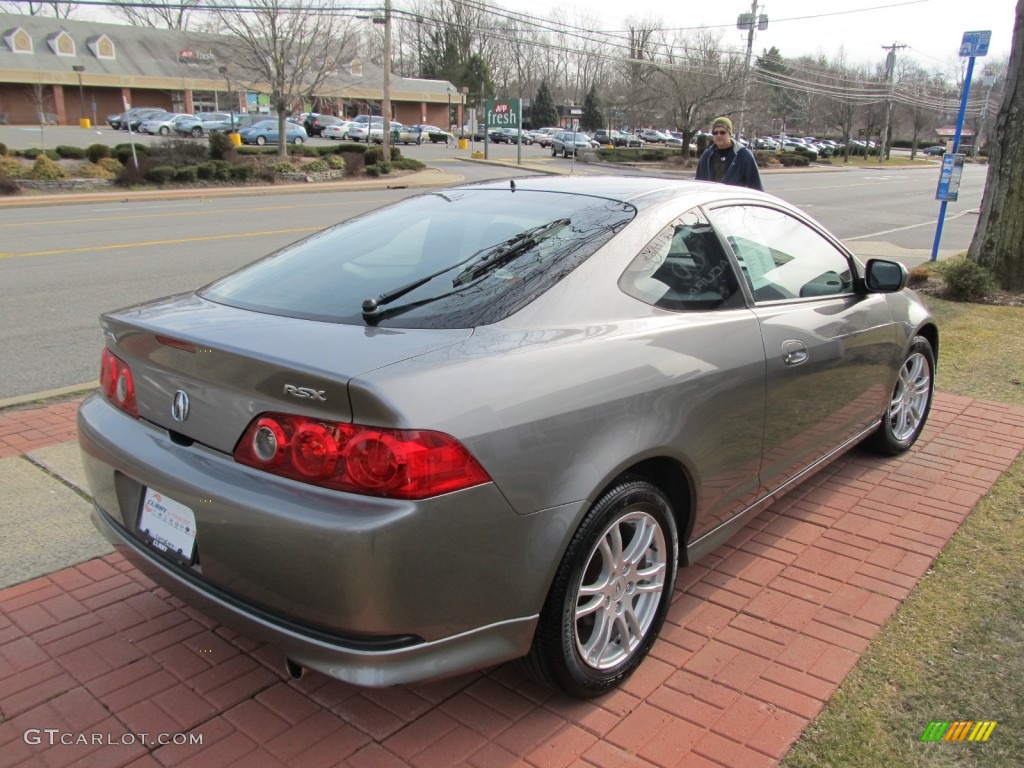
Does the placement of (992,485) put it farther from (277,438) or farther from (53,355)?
(53,355)

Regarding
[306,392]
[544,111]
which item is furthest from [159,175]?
[544,111]

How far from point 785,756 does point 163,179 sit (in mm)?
25977

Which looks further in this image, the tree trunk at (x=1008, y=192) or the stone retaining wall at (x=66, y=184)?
the stone retaining wall at (x=66, y=184)

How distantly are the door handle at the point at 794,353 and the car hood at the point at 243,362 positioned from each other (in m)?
1.52

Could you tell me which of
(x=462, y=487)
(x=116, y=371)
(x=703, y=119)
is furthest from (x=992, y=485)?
(x=703, y=119)

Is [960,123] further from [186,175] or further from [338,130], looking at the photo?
[338,130]

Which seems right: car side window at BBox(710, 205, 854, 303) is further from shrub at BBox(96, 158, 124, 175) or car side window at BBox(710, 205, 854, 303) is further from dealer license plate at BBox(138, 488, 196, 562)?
shrub at BBox(96, 158, 124, 175)

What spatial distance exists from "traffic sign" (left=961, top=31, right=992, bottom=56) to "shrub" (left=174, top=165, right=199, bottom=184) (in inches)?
835

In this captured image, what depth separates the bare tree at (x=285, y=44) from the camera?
30.5 m

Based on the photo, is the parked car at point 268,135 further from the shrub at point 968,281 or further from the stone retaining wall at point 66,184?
the shrub at point 968,281

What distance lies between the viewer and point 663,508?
8.91 ft

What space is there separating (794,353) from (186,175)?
994 inches

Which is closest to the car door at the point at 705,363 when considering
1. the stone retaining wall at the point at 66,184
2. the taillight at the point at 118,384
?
the taillight at the point at 118,384

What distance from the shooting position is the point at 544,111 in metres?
82.6
